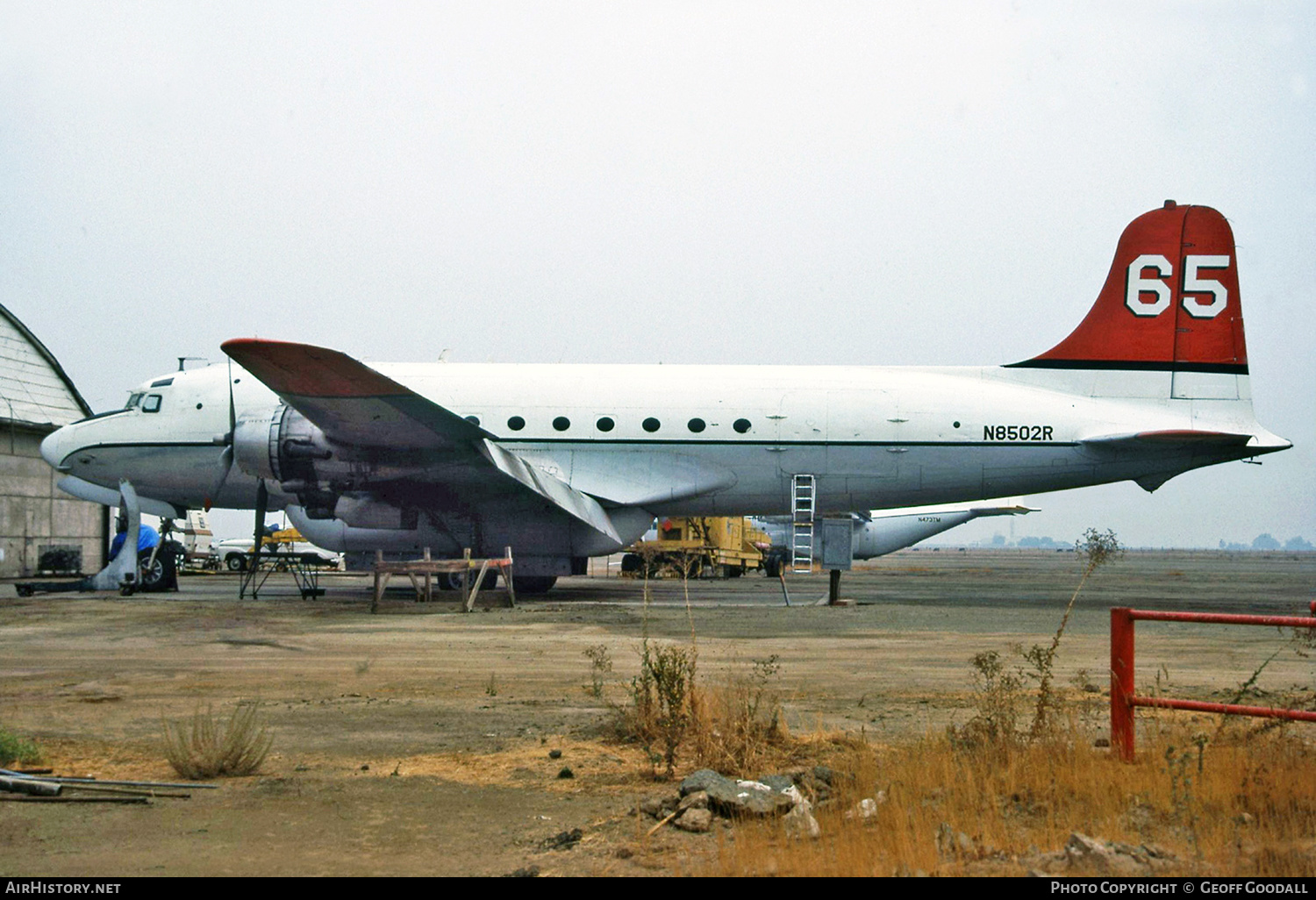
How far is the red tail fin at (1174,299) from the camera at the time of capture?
21250mm

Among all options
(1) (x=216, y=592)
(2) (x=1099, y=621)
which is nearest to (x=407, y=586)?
(1) (x=216, y=592)

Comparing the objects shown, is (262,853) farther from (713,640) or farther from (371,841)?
(713,640)

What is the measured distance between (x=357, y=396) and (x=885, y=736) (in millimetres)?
12957

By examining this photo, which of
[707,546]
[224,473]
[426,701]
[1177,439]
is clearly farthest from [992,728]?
[707,546]

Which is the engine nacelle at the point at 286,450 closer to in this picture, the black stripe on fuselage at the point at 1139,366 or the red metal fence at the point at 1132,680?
the black stripe on fuselage at the point at 1139,366

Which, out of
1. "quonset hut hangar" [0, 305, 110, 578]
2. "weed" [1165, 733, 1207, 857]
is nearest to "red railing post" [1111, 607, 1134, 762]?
"weed" [1165, 733, 1207, 857]

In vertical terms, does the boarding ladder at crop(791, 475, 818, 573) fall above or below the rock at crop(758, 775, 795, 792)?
above

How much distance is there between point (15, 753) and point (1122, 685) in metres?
6.64

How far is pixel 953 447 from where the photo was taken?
21.3 meters

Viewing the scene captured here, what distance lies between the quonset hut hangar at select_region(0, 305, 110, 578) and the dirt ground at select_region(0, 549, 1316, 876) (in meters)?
15.6

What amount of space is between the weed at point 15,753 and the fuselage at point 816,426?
48.1 feet

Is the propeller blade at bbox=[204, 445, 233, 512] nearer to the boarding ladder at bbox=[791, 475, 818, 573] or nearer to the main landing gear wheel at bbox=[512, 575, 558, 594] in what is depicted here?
the main landing gear wheel at bbox=[512, 575, 558, 594]

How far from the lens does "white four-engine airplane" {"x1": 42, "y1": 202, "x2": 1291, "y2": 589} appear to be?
67.7ft

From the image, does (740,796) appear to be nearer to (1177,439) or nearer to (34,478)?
(1177,439)
